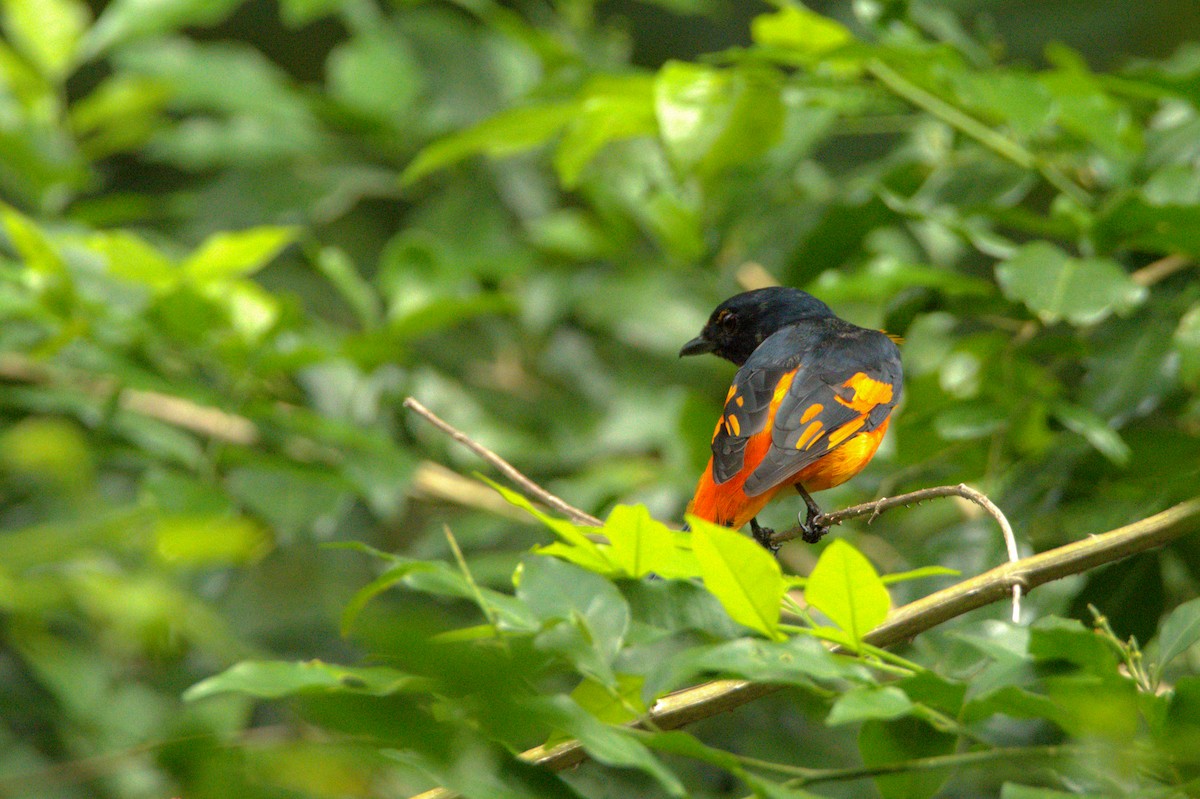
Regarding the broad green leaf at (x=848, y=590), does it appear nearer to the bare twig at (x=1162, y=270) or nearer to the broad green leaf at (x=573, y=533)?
the broad green leaf at (x=573, y=533)

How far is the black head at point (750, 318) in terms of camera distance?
2.85 metres

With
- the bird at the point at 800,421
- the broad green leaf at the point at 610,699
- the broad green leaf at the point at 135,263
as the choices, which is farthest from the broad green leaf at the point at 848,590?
the broad green leaf at the point at 135,263

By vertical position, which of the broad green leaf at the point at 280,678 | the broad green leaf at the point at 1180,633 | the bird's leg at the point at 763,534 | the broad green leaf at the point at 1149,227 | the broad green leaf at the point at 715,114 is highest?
the broad green leaf at the point at 715,114

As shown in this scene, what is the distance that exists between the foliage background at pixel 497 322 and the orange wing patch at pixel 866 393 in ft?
0.42

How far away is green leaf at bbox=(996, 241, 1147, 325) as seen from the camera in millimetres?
2293

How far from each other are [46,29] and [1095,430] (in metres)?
3.31

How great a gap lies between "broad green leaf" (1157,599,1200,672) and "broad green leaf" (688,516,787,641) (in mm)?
515

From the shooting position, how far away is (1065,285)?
237 centimetres

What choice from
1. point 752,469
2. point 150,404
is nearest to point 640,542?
point 752,469

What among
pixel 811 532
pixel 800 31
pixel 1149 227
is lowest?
pixel 811 532

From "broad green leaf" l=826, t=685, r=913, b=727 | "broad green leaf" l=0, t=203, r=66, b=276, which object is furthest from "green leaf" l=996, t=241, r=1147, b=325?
"broad green leaf" l=0, t=203, r=66, b=276

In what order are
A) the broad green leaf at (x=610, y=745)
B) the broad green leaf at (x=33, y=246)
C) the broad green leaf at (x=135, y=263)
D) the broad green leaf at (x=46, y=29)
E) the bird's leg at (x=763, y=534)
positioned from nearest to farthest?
1. the broad green leaf at (x=610, y=745)
2. the bird's leg at (x=763, y=534)
3. the broad green leaf at (x=33, y=246)
4. the broad green leaf at (x=135, y=263)
5. the broad green leaf at (x=46, y=29)

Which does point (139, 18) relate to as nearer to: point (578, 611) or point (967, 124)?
point (967, 124)

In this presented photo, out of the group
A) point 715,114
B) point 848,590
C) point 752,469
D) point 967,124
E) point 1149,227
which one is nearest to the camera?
point 848,590
